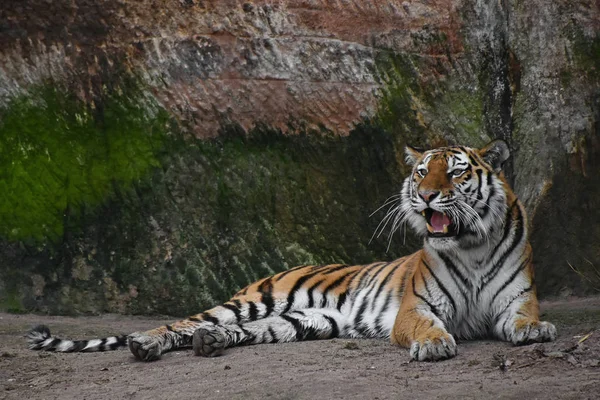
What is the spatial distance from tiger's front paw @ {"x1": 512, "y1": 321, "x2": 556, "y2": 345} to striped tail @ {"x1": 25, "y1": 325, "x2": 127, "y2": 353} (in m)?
2.37

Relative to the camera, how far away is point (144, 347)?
5328 millimetres

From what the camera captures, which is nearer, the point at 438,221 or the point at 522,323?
the point at 522,323

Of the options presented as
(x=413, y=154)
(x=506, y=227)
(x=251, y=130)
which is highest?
(x=251, y=130)

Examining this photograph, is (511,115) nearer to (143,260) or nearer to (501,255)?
(501,255)

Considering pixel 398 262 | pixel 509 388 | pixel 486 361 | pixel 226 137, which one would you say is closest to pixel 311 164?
pixel 226 137

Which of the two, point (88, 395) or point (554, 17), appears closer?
point (88, 395)

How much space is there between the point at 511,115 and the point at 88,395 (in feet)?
12.7

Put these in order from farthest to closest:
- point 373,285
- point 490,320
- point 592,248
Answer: point 592,248 < point 373,285 < point 490,320

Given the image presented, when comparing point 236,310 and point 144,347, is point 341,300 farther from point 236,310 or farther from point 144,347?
point 144,347

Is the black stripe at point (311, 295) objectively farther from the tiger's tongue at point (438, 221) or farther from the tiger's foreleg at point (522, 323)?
the tiger's foreleg at point (522, 323)

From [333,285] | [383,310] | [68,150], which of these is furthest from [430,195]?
[68,150]

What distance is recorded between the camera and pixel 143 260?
6832 mm

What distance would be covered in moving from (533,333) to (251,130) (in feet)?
9.34

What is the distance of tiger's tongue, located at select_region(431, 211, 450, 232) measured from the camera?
210 inches
